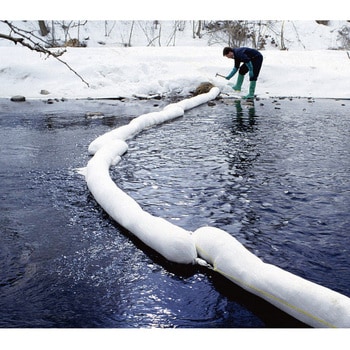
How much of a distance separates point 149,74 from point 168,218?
9.90 m

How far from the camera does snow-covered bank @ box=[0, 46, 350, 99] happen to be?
12.1 m

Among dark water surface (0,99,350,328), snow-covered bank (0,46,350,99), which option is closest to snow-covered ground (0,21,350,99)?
snow-covered bank (0,46,350,99)

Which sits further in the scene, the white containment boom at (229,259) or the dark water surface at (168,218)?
the dark water surface at (168,218)

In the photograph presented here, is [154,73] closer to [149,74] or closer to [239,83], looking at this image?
[149,74]

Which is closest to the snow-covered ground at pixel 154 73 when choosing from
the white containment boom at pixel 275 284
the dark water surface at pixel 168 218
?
the dark water surface at pixel 168 218

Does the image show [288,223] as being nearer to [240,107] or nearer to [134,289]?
[134,289]

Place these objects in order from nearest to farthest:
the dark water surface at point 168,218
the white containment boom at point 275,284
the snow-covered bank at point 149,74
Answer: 1. the white containment boom at point 275,284
2. the dark water surface at point 168,218
3. the snow-covered bank at point 149,74

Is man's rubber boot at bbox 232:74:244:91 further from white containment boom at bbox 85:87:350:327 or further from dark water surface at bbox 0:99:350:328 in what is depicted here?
white containment boom at bbox 85:87:350:327

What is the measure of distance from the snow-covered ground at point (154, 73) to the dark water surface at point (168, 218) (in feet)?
17.3

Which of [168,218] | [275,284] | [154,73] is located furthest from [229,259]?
[154,73]

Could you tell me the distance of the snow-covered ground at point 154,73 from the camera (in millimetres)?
12094

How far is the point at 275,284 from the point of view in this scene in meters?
2.38

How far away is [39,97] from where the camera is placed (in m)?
11.6

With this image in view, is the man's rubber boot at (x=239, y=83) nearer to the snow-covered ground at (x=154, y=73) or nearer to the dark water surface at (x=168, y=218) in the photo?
the snow-covered ground at (x=154, y=73)
